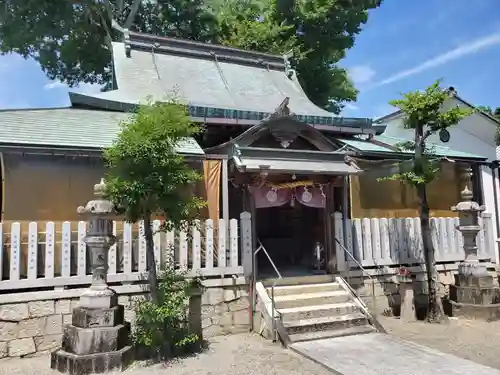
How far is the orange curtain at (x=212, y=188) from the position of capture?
9859 mm

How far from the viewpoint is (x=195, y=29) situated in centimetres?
2411

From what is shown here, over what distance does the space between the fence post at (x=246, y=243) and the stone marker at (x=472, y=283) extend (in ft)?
17.3

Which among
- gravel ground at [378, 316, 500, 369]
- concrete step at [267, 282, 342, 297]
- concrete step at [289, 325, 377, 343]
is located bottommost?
gravel ground at [378, 316, 500, 369]

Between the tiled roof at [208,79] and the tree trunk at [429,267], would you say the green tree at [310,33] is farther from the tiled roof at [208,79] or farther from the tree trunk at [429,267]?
the tree trunk at [429,267]

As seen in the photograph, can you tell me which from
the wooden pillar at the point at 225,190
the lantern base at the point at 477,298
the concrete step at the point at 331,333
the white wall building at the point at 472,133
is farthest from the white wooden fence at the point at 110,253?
the white wall building at the point at 472,133

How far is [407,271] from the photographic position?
423 inches

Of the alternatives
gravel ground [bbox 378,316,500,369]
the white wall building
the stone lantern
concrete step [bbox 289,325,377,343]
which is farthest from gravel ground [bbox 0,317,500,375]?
the white wall building

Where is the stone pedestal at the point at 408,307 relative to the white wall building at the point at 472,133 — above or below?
below

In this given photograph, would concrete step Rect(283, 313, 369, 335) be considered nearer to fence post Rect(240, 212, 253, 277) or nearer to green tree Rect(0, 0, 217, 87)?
fence post Rect(240, 212, 253, 277)

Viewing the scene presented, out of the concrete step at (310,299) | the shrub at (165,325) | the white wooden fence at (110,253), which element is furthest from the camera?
the concrete step at (310,299)

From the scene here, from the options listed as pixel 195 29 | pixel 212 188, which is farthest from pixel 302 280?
pixel 195 29

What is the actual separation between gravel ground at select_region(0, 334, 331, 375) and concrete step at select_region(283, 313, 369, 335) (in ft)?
1.71

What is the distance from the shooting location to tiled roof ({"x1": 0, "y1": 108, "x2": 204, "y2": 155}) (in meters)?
8.54

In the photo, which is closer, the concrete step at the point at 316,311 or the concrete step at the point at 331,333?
the concrete step at the point at 331,333
